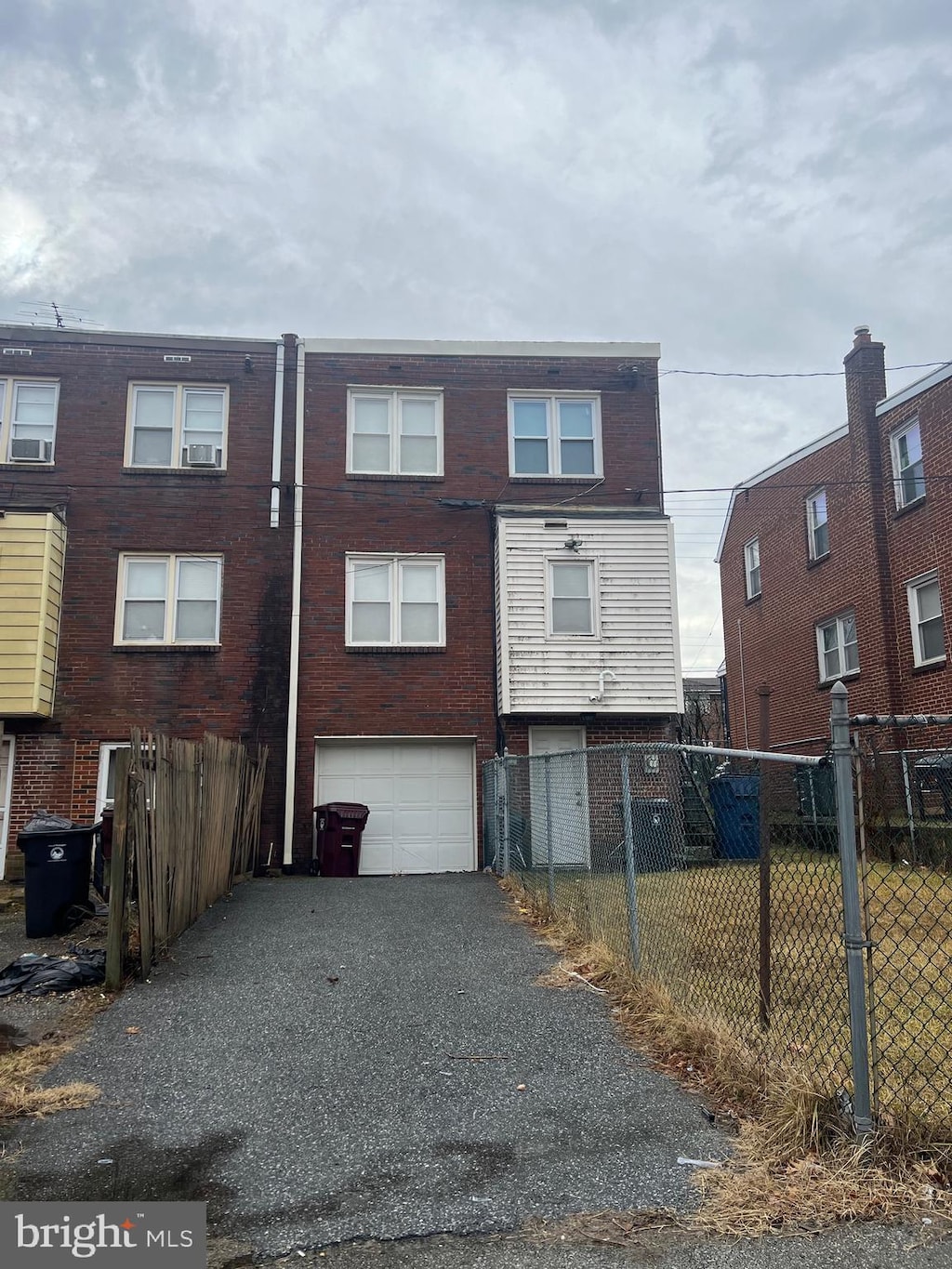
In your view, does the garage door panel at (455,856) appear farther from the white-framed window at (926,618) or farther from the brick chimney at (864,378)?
the brick chimney at (864,378)

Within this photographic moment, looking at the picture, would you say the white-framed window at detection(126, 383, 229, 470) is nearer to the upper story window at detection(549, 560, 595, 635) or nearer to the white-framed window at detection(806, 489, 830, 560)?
the upper story window at detection(549, 560, 595, 635)

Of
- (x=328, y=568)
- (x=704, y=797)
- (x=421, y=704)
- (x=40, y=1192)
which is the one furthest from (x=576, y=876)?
(x=328, y=568)

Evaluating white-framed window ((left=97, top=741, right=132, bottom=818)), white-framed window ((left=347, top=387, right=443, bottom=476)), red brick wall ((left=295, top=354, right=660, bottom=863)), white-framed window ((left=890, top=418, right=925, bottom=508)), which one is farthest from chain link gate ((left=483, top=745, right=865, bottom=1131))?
white-framed window ((left=890, top=418, right=925, bottom=508))

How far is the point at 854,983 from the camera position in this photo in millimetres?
3473

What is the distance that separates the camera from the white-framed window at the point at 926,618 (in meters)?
15.1

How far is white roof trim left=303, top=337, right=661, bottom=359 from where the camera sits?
15.5m

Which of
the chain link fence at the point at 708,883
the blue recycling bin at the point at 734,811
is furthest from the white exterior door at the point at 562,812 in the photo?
the blue recycling bin at the point at 734,811

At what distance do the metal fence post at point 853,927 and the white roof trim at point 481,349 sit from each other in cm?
1305

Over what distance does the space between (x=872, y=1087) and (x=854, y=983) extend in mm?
574

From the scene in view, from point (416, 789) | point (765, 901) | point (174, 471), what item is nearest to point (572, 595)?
point (416, 789)

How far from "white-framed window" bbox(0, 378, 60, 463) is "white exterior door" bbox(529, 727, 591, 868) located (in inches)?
373

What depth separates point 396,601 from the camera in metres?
14.9

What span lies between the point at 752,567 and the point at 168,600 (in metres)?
13.0

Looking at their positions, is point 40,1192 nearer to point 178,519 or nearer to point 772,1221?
point 772,1221
